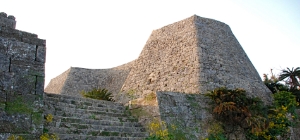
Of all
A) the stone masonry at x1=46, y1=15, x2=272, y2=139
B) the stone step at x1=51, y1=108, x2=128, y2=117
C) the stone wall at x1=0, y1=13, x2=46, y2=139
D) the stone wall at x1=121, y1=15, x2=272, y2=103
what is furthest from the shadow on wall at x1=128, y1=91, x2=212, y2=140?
the stone wall at x1=121, y1=15, x2=272, y2=103

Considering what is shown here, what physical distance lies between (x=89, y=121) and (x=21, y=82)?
217cm

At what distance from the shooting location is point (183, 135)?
671cm

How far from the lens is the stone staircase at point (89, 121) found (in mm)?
5449

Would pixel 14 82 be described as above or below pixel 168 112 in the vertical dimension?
above

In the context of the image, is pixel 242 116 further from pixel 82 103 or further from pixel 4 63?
pixel 4 63

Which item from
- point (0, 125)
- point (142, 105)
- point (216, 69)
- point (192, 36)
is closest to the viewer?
point (0, 125)

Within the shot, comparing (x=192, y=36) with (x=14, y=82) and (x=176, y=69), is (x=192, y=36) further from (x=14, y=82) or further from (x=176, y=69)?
(x=14, y=82)

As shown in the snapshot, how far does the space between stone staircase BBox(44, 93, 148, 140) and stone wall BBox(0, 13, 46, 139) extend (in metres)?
0.83

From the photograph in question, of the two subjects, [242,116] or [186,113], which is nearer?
[186,113]

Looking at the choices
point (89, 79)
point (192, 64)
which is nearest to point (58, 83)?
point (89, 79)

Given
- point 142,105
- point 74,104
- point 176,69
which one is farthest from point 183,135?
point 176,69

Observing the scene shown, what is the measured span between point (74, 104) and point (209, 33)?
876 centimetres

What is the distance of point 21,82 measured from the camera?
14.1ft

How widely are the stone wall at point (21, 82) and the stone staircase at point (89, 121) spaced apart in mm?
833
